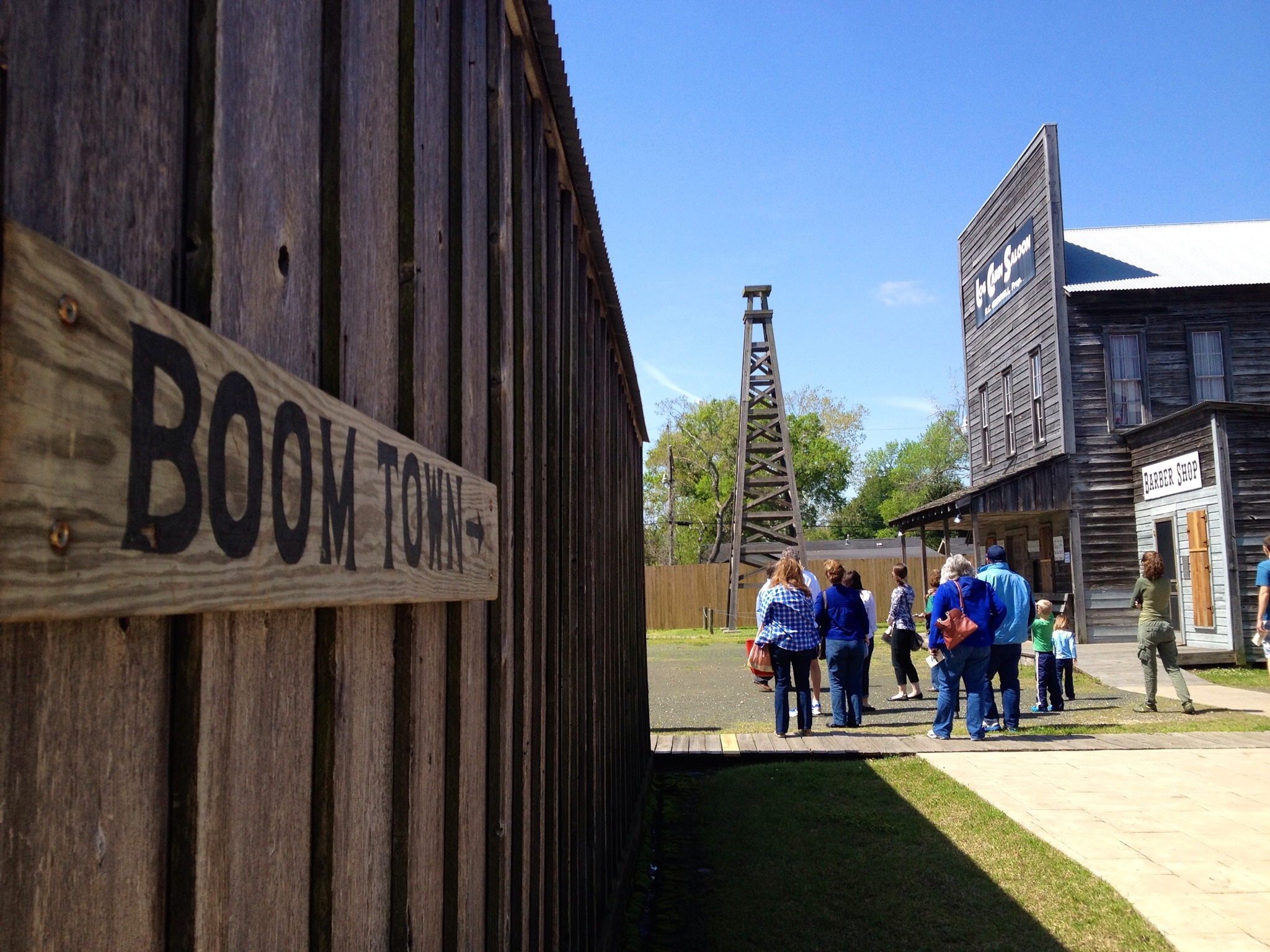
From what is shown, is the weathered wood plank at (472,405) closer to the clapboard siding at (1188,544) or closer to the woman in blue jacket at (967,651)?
the woman in blue jacket at (967,651)

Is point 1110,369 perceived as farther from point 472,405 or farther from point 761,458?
point 472,405

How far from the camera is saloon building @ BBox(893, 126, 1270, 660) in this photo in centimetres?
1670

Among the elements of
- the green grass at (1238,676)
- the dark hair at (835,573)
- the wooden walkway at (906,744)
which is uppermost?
the dark hair at (835,573)

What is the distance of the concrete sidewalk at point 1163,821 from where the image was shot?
4.60m

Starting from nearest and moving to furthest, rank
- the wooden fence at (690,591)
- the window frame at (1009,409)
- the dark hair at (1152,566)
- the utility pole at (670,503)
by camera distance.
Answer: the dark hair at (1152,566) → the window frame at (1009,409) → the wooden fence at (690,591) → the utility pole at (670,503)

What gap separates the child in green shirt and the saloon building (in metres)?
6.66

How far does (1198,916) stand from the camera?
14.9 feet

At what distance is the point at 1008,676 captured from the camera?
9.92 meters

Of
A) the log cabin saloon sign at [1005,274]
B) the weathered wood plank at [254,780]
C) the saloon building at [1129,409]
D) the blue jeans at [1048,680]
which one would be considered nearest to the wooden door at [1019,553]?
the saloon building at [1129,409]

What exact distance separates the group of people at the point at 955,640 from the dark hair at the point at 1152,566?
0.01m

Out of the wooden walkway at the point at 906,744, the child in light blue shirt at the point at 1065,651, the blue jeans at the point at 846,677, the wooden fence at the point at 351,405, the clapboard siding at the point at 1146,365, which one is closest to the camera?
the wooden fence at the point at 351,405

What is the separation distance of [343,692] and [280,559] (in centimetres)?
41

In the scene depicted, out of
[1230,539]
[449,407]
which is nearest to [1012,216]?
[1230,539]

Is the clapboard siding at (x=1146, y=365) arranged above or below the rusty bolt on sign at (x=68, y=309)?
above
